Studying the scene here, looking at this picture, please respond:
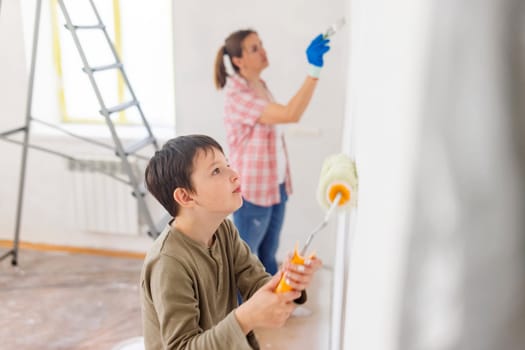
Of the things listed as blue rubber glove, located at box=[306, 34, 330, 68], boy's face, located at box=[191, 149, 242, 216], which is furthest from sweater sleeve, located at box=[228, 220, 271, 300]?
blue rubber glove, located at box=[306, 34, 330, 68]

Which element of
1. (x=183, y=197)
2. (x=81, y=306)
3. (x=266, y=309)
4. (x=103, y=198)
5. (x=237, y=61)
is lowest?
(x=81, y=306)

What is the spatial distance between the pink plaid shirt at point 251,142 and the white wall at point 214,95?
55 centimetres

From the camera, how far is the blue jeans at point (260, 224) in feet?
7.23

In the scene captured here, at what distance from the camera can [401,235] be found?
184mm

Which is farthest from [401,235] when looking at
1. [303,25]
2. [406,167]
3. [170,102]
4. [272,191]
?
[170,102]

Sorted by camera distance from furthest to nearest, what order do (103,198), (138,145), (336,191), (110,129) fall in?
(103,198)
(138,145)
(110,129)
(336,191)

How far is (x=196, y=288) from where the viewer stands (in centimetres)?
91

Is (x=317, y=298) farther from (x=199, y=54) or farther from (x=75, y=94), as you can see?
(x=75, y=94)

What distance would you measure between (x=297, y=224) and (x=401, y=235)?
2.72 metres

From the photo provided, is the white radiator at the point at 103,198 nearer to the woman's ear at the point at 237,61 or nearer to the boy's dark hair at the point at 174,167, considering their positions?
the woman's ear at the point at 237,61

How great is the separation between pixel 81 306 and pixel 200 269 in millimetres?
1948

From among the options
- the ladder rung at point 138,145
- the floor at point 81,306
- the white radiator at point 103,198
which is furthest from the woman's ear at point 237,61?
the floor at point 81,306

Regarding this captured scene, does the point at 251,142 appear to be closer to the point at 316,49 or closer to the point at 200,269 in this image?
the point at 316,49

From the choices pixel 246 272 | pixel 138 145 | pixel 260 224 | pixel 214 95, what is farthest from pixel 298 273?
pixel 214 95
